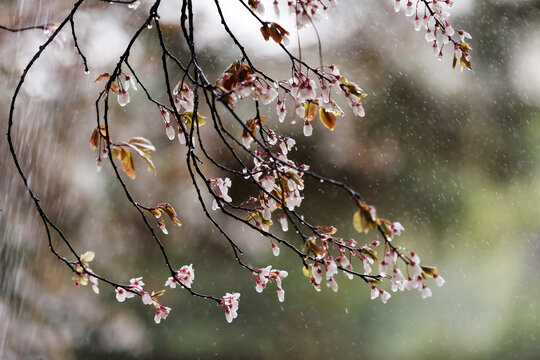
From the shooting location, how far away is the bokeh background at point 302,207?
9.20 feet

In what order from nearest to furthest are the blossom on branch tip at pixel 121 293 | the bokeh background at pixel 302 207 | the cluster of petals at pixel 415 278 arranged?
the cluster of petals at pixel 415 278, the blossom on branch tip at pixel 121 293, the bokeh background at pixel 302 207

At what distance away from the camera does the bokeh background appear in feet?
9.20

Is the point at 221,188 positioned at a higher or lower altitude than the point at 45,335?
lower

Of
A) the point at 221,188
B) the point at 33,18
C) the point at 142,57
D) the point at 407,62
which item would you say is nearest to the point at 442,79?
the point at 407,62

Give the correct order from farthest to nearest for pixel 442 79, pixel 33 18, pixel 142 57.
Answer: pixel 442 79
pixel 142 57
pixel 33 18

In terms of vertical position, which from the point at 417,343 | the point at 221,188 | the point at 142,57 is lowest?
the point at 221,188

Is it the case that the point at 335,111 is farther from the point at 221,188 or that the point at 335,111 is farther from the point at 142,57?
the point at 142,57

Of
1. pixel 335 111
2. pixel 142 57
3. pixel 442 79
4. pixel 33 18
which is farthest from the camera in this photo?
pixel 442 79

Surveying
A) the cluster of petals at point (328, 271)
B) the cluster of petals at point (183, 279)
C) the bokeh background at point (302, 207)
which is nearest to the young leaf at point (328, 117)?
the cluster of petals at point (328, 271)

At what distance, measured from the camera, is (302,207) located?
2.96 meters

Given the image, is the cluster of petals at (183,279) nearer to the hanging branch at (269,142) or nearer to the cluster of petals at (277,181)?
the hanging branch at (269,142)

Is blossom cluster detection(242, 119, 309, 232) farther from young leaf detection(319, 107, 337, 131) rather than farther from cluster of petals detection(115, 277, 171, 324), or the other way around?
cluster of petals detection(115, 277, 171, 324)

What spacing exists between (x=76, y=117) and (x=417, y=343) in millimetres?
2187

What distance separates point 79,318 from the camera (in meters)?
2.82
